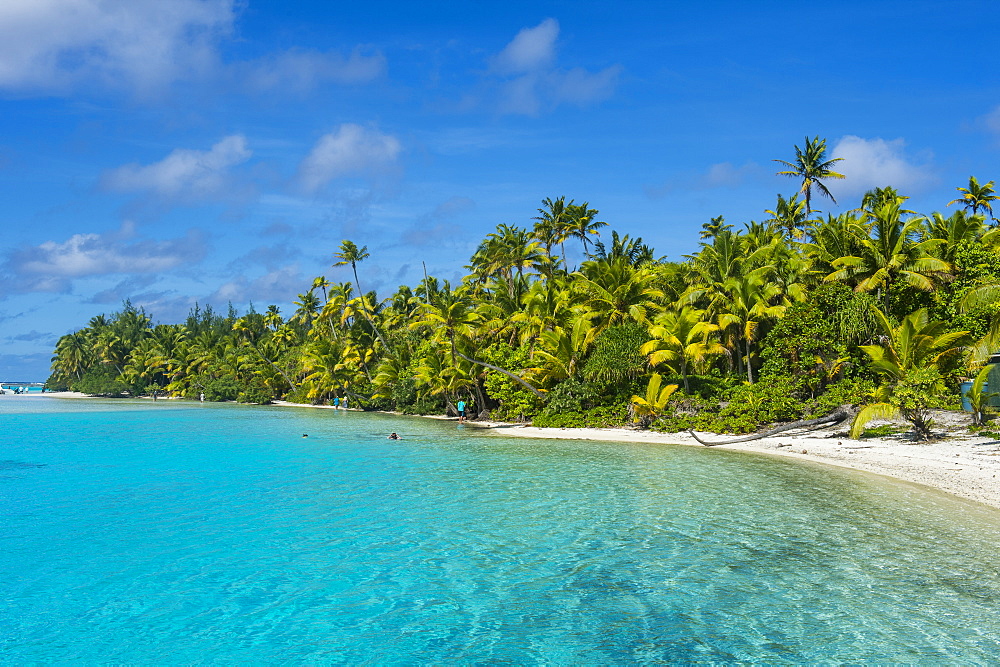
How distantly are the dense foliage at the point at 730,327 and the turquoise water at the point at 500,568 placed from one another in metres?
7.65

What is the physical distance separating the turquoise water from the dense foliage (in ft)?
25.1

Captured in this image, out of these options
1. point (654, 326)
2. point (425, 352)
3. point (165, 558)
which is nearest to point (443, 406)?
point (425, 352)

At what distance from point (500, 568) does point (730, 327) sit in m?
22.2

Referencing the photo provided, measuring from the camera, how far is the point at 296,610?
843 centimetres

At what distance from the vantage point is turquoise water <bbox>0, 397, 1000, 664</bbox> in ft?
24.0

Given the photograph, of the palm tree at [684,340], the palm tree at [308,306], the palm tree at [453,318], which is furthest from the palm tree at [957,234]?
the palm tree at [308,306]

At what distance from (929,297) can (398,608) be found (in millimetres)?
25575

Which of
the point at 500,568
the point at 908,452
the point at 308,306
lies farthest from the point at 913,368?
the point at 308,306

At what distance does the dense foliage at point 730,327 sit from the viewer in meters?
22.4

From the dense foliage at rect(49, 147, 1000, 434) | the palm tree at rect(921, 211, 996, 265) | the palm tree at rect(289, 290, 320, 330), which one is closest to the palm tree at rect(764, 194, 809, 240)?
the dense foliage at rect(49, 147, 1000, 434)

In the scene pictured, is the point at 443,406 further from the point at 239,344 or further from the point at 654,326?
the point at 239,344

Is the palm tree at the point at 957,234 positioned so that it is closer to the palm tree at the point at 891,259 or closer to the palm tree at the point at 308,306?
the palm tree at the point at 891,259

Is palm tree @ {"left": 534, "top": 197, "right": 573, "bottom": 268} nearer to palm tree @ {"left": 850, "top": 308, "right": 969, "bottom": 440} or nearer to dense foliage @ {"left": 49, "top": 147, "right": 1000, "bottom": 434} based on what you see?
dense foliage @ {"left": 49, "top": 147, "right": 1000, "bottom": 434}

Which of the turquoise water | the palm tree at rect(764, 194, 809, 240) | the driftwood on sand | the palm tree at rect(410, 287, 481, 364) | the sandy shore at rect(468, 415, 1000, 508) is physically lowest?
the turquoise water
